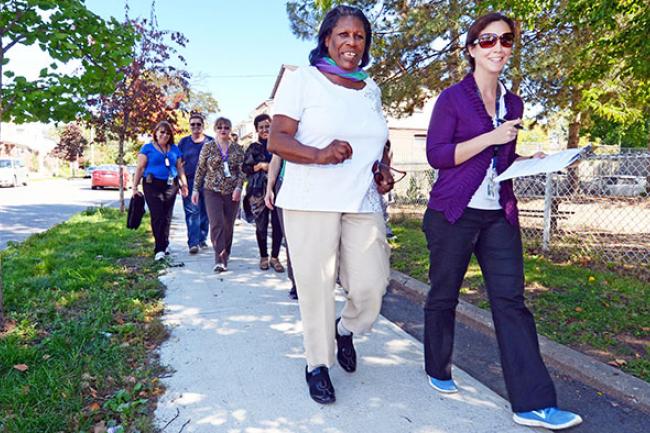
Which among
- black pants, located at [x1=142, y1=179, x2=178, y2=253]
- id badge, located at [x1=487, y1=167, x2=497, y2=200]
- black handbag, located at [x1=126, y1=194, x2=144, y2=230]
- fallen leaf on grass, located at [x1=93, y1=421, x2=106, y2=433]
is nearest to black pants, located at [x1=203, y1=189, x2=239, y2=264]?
black pants, located at [x1=142, y1=179, x2=178, y2=253]

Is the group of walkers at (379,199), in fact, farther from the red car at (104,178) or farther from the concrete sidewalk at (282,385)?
the red car at (104,178)

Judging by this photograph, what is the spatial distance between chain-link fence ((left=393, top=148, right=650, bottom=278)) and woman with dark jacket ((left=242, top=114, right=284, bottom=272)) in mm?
3553

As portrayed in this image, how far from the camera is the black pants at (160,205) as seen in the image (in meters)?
6.42

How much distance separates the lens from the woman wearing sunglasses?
5.99 m

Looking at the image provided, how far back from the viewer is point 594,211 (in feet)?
29.4

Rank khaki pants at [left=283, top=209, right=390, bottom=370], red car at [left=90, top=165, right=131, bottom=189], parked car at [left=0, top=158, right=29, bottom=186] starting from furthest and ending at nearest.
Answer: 1. red car at [left=90, top=165, right=131, bottom=189]
2. parked car at [left=0, top=158, right=29, bottom=186]
3. khaki pants at [left=283, top=209, right=390, bottom=370]

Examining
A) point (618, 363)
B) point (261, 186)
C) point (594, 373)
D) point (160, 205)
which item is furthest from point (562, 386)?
point (160, 205)

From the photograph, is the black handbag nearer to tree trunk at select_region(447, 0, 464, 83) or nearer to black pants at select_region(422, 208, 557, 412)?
black pants at select_region(422, 208, 557, 412)

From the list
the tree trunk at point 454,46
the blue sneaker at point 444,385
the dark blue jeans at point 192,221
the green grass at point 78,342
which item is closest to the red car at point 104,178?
the tree trunk at point 454,46

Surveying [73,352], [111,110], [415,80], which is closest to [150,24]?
[111,110]

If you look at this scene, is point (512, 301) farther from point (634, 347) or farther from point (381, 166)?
point (634, 347)

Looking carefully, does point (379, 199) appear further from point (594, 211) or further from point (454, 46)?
point (454, 46)

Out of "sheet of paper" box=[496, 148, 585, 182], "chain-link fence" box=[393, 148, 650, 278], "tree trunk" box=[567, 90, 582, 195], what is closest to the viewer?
"sheet of paper" box=[496, 148, 585, 182]

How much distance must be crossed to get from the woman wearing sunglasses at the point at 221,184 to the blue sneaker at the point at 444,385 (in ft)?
11.7
